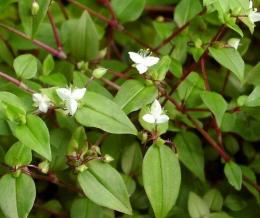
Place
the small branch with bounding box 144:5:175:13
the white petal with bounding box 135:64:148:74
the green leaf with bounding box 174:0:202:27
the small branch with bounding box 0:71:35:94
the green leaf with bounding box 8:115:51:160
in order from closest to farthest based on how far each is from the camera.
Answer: the green leaf with bounding box 8:115:51:160 < the white petal with bounding box 135:64:148:74 < the small branch with bounding box 0:71:35:94 < the green leaf with bounding box 174:0:202:27 < the small branch with bounding box 144:5:175:13

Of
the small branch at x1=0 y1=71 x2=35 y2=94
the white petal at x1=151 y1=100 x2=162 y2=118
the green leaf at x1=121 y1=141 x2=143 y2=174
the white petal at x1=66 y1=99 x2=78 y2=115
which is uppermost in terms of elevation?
the white petal at x1=66 y1=99 x2=78 y2=115

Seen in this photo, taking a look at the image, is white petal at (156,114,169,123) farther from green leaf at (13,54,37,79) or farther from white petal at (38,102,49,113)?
green leaf at (13,54,37,79)

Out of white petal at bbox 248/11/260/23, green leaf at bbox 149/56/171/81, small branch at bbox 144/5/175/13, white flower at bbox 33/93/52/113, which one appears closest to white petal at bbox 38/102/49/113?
white flower at bbox 33/93/52/113

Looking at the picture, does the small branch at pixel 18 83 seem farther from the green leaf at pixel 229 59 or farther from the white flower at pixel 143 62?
the green leaf at pixel 229 59

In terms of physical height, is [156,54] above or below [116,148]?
above

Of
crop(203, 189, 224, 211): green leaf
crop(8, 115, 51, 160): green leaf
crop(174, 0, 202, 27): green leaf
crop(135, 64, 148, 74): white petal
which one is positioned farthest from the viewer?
crop(174, 0, 202, 27): green leaf

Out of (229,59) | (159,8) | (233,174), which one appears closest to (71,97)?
(229,59)

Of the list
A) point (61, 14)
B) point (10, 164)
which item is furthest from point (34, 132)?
point (61, 14)

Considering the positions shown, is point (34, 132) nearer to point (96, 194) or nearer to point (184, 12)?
point (96, 194)
